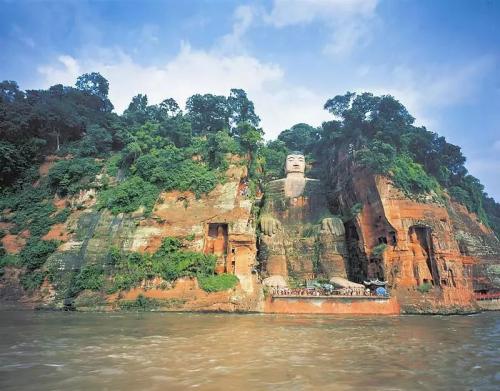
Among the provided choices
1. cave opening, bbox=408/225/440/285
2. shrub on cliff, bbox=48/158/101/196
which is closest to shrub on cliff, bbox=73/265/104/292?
shrub on cliff, bbox=48/158/101/196

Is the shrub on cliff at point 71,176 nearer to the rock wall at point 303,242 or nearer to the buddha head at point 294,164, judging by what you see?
the rock wall at point 303,242

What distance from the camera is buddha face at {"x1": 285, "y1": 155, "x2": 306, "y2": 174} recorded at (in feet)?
128

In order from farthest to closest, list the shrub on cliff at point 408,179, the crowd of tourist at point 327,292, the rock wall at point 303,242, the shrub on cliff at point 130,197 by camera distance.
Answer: the rock wall at point 303,242
the shrub on cliff at point 408,179
the shrub on cliff at point 130,197
the crowd of tourist at point 327,292

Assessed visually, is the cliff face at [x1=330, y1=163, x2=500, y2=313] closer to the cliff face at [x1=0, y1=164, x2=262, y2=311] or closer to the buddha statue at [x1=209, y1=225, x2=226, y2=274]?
the cliff face at [x1=0, y1=164, x2=262, y2=311]

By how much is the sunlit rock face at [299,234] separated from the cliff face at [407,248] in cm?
225

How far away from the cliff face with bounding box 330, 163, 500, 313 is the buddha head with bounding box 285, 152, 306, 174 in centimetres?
632

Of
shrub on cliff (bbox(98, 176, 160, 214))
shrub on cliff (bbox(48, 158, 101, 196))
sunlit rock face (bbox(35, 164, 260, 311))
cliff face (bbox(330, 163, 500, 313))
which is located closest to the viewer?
A: sunlit rock face (bbox(35, 164, 260, 311))

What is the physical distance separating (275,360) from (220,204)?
779 inches

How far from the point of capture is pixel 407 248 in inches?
1121

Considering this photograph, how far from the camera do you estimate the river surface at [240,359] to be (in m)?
7.02

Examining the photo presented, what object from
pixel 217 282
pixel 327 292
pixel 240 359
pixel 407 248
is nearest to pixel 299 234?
pixel 327 292

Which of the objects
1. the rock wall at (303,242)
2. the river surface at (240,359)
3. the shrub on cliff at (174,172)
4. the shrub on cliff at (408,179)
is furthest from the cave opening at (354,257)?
the river surface at (240,359)

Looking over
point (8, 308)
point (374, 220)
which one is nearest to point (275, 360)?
point (8, 308)

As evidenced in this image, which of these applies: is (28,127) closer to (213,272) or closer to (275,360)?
(213,272)
